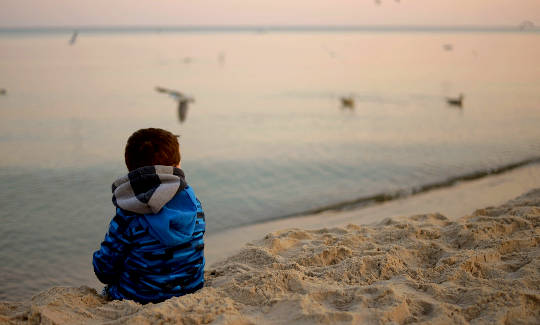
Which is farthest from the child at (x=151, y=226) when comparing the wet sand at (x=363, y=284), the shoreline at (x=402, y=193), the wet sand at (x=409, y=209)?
the shoreline at (x=402, y=193)

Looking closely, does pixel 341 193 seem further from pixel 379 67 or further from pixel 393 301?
pixel 379 67

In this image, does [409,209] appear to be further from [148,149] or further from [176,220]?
[148,149]

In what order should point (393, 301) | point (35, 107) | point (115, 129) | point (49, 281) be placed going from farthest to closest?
1. point (35, 107)
2. point (115, 129)
3. point (49, 281)
4. point (393, 301)

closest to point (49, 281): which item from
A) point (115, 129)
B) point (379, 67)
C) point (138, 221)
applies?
point (138, 221)

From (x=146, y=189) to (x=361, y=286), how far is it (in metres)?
1.56

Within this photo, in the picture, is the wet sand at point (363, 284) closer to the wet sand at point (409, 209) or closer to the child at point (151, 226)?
the child at point (151, 226)

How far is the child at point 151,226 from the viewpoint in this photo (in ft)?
9.23

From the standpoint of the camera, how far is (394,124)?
14.6 m

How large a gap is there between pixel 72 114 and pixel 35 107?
1885mm

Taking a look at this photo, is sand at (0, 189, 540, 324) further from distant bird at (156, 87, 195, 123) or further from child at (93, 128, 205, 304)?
distant bird at (156, 87, 195, 123)

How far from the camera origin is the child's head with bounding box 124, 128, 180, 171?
114 inches

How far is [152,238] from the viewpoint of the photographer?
2.89 metres

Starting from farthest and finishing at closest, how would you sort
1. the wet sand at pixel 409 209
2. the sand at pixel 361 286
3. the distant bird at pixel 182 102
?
the distant bird at pixel 182 102 → the wet sand at pixel 409 209 → the sand at pixel 361 286

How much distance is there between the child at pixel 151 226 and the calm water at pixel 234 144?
242cm
